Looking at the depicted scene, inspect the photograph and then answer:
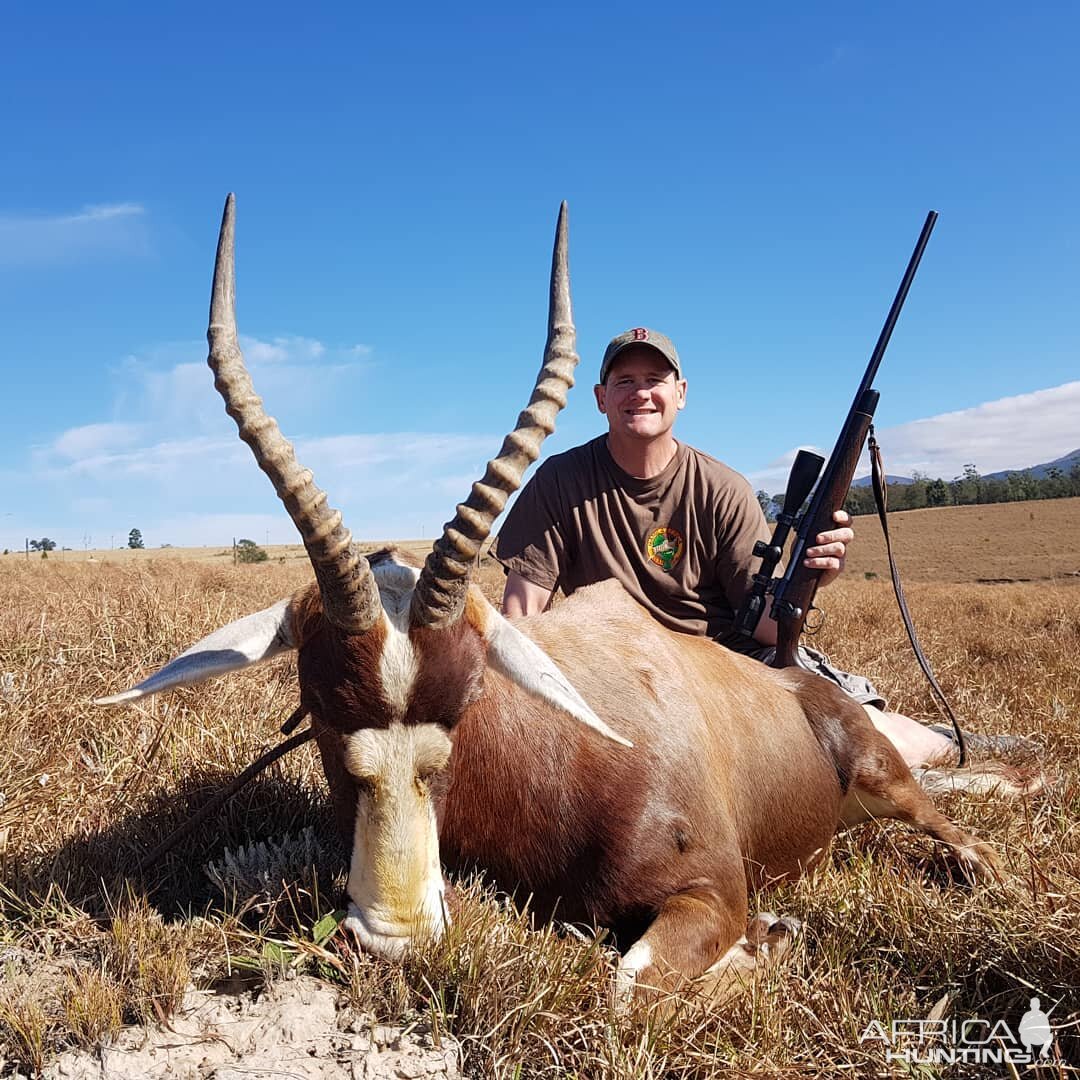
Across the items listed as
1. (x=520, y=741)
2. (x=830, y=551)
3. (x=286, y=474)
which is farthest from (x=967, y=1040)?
(x=830, y=551)

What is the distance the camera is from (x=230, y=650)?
316 cm

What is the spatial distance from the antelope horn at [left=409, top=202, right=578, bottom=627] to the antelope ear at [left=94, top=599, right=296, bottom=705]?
1.88ft

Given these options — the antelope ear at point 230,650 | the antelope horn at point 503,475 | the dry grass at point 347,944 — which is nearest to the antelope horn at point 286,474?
the antelope horn at point 503,475

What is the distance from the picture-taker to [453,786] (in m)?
3.30

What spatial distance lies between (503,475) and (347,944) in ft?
5.44

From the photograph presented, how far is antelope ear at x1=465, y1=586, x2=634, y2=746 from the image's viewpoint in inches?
124

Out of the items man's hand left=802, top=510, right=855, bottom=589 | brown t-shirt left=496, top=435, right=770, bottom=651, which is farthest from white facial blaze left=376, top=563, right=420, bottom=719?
man's hand left=802, top=510, right=855, bottom=589

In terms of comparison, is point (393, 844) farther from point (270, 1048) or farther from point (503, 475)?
point (503, 475)

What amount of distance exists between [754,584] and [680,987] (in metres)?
3.03

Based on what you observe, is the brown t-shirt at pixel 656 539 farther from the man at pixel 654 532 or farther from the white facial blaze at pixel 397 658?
the white facial blaze at pixel 397 658

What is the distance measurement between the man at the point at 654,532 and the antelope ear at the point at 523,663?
100 inches

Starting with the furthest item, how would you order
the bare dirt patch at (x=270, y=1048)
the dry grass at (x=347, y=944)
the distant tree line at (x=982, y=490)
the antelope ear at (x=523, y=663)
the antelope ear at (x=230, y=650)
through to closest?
the distant tree line at (x=982, y=490), the antelope ear at (x=523, y=663), the antelope ear at (x=230, y=650), the dry grass at (x=347, y=944), the bare dirt patch at (x=270, y=1048)

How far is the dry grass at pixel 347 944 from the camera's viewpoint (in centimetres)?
279

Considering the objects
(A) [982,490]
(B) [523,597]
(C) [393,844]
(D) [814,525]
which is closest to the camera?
(C) [393,844]
